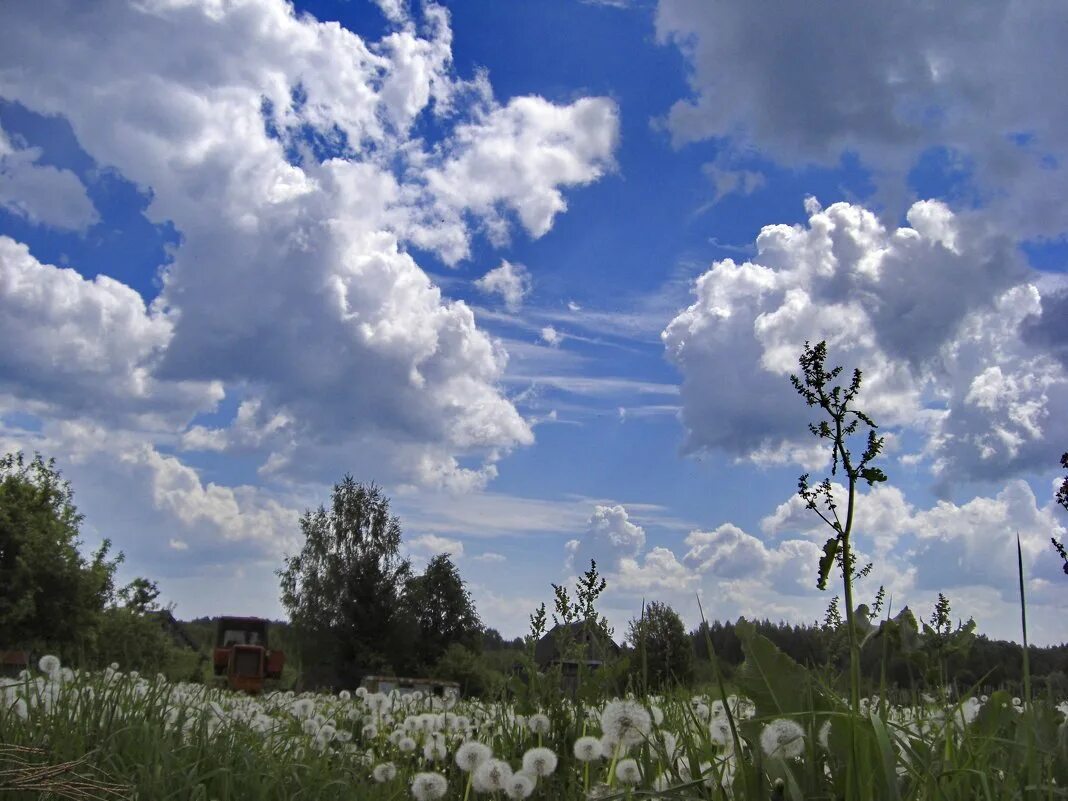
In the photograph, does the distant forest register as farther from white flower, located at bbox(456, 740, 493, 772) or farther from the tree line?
the tree line

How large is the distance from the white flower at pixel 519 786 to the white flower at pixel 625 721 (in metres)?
0.58

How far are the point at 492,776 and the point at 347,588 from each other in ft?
183

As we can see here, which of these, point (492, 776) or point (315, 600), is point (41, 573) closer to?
point (315, 600)

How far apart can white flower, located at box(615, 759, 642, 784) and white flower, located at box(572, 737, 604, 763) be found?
7.8 inches

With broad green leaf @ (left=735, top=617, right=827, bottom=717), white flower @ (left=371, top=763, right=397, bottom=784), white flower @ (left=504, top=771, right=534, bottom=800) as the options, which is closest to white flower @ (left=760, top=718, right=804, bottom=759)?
broad green leaf @ (left=735, top=617, right=827, bottom=717)

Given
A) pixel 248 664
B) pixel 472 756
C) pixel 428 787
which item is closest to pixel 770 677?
pixel 472 756

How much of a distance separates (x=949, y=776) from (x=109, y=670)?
5476 millimetres

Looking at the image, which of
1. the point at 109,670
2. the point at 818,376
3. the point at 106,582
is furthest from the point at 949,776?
the point at 106,582

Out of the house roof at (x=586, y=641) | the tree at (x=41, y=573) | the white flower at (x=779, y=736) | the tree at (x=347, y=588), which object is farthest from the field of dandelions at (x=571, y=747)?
the tree at (x=347, y=588)

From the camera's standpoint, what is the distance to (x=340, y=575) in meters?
58.0

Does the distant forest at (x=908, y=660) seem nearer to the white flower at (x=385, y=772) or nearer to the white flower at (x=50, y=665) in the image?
the white flower at (x=385, y=772)

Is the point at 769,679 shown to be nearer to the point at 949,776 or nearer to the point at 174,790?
the point at 949,776

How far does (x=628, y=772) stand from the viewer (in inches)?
126

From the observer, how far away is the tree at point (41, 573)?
3525 centimetres
